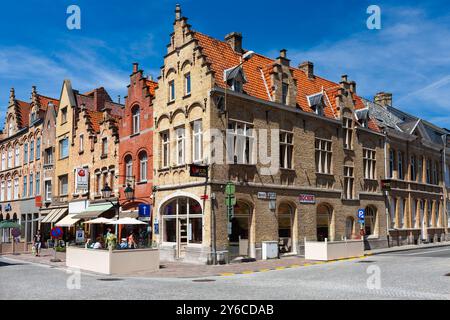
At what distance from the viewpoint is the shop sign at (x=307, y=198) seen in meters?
28.7

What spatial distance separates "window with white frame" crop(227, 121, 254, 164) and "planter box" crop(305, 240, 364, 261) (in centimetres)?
554

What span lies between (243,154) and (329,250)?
6664 mm

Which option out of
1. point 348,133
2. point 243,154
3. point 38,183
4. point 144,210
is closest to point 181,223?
point 144,210

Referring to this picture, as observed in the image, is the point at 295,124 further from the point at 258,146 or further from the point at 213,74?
the point at 213,74

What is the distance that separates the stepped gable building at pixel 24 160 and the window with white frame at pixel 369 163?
26.8m

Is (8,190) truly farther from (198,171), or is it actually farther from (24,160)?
(198,171)

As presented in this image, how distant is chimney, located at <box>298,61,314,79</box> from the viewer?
34.7 metres

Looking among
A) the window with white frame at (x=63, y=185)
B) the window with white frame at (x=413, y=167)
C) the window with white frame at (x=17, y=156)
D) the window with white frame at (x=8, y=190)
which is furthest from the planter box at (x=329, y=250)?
the window with white frame at (x=8, y=190)

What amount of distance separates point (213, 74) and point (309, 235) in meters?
11.2

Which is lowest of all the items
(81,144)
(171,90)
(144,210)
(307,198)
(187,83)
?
(144,210)

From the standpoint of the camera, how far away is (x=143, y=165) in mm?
30781

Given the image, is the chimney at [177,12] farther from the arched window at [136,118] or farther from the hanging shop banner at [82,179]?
the hanging shop banner at [82,179]

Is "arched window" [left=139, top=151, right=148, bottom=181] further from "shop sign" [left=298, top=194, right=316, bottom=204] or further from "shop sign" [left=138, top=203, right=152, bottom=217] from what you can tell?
"shop sign" [left=298, top=194, right=316, bottom=204]
